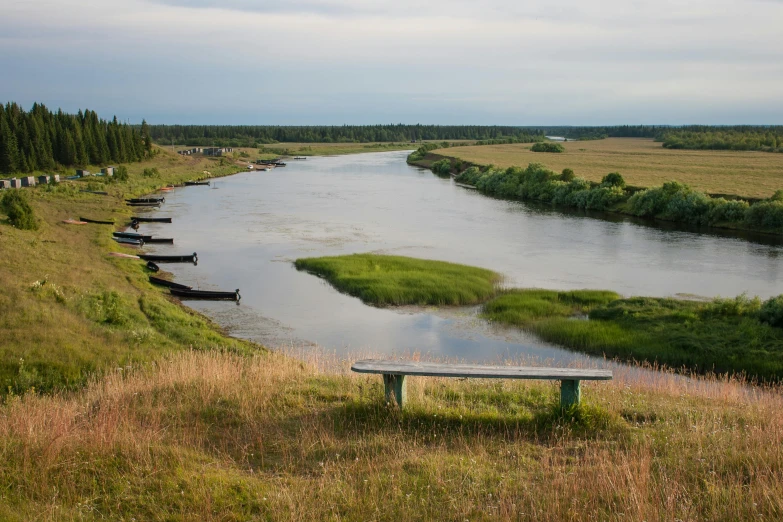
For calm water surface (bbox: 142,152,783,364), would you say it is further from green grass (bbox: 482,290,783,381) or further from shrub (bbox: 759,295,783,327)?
shrub (bbox: 759,295,783,327)

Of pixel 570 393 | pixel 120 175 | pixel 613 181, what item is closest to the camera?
pixel 570 393

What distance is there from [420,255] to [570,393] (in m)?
23.7

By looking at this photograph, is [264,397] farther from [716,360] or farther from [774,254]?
[774,254]

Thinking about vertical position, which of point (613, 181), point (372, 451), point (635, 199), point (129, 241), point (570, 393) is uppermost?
point (613, 181)

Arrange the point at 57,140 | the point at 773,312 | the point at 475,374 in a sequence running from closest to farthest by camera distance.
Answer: the point at 475,374, the point at 773,312, the point at 57,140

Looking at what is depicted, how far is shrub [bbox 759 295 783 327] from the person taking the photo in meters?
17.0

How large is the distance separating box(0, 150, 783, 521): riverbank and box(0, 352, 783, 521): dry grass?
0.02 metres

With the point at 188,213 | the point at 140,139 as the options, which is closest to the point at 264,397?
the point at 188,213

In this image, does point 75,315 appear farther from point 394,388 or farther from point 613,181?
point 613,181

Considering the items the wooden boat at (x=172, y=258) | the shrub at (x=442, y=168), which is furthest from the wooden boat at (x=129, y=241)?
the shrub at (x=442, y=168)

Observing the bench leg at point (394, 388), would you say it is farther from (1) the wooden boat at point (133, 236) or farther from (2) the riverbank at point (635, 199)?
(2) the riverbank at point (635, 199)

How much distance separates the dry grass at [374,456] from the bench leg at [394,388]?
0.44ft

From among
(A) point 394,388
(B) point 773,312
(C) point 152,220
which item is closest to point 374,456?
(A) point 394,388

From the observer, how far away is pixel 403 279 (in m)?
25.1
